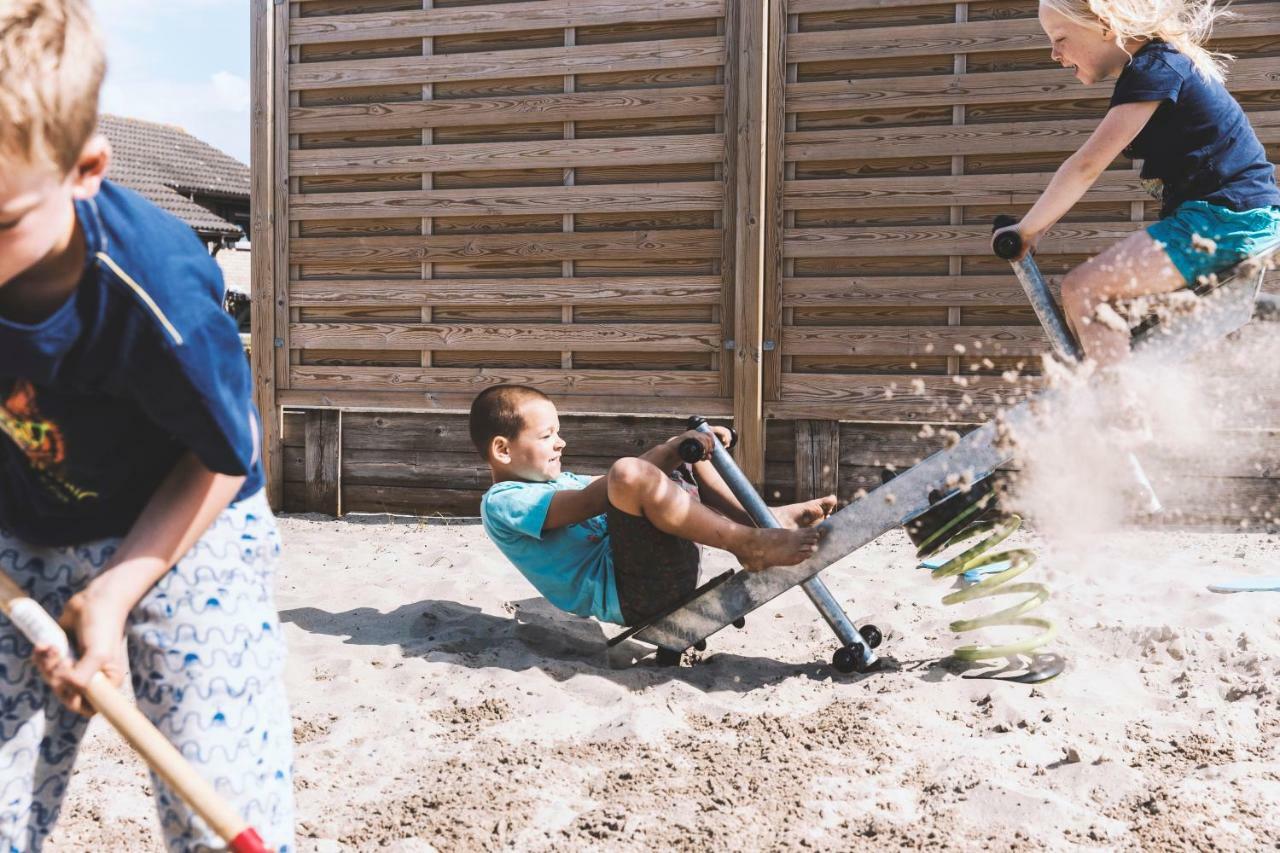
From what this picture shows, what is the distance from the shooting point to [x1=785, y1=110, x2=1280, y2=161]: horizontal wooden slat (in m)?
5.26

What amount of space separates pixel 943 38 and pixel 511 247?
7.80ft

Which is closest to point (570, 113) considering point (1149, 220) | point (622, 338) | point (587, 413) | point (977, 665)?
point (622, 338)

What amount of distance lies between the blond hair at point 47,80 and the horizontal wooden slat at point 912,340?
15.1 feet

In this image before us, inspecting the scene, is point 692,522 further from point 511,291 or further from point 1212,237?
point 511,291

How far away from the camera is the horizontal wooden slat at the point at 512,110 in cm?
574

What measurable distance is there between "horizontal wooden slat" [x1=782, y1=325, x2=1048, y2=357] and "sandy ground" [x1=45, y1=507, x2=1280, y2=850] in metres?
1.47

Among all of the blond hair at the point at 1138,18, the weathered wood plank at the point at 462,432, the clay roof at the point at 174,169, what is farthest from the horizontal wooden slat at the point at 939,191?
the clay roof at the point at 174,169

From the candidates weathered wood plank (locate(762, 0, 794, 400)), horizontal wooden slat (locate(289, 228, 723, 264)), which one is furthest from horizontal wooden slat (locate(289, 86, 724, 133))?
horizontal wooden slat (locate(289, 228, 723, 264))

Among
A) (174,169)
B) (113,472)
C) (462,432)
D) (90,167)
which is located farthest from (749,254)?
(174,169)

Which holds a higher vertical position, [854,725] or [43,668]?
[43,668]

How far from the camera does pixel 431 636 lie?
12.0 ft

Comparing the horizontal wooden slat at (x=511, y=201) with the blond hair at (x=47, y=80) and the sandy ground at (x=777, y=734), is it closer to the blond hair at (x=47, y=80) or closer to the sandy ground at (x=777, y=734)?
the sandy ground at (x=777, y=734)

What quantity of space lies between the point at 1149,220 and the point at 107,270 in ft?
16.3

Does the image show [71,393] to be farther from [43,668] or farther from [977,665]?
[977,665]
